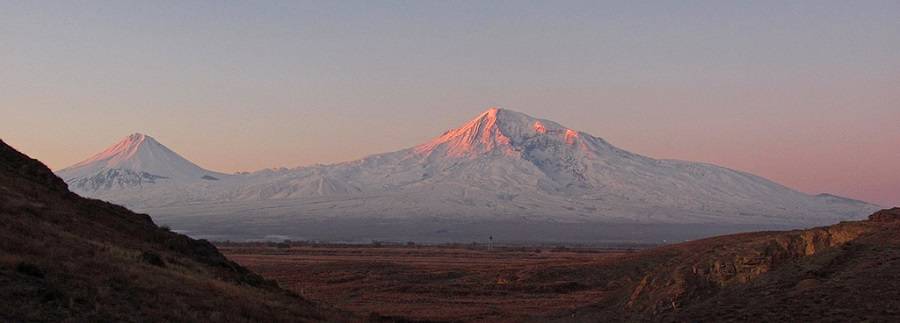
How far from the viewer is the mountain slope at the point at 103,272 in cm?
1480

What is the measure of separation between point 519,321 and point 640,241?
5597 inches

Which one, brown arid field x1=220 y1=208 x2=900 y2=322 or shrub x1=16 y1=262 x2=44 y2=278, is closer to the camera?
shrub x1=16 y1=262 x2=44 y2=278

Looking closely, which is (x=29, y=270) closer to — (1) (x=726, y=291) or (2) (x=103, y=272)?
(2) (x=103, y=272)

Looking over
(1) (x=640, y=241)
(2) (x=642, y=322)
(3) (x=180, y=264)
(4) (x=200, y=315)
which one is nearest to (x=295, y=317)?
(4) (x=200, y=315)

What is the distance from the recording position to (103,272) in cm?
1744

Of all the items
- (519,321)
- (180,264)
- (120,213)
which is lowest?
(519,321)

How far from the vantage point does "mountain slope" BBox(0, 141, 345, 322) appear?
48.5 ft

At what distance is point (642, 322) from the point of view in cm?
2255

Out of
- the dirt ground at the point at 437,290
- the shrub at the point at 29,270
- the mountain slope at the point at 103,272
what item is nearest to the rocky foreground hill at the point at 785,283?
the dirt ground at the point at 437,290

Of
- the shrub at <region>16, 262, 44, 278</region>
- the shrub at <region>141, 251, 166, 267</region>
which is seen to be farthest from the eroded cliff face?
the shrub at <region>16, 262, 44, 278</region>

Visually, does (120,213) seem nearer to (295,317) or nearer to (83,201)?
(83,201)

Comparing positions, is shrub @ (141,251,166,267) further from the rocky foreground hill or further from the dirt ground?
the rocky foreground hill

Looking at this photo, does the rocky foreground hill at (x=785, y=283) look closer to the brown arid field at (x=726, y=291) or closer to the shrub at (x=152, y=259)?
the brown arid field at (x=726, y=291)

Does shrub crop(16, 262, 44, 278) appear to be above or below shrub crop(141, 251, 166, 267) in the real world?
below
